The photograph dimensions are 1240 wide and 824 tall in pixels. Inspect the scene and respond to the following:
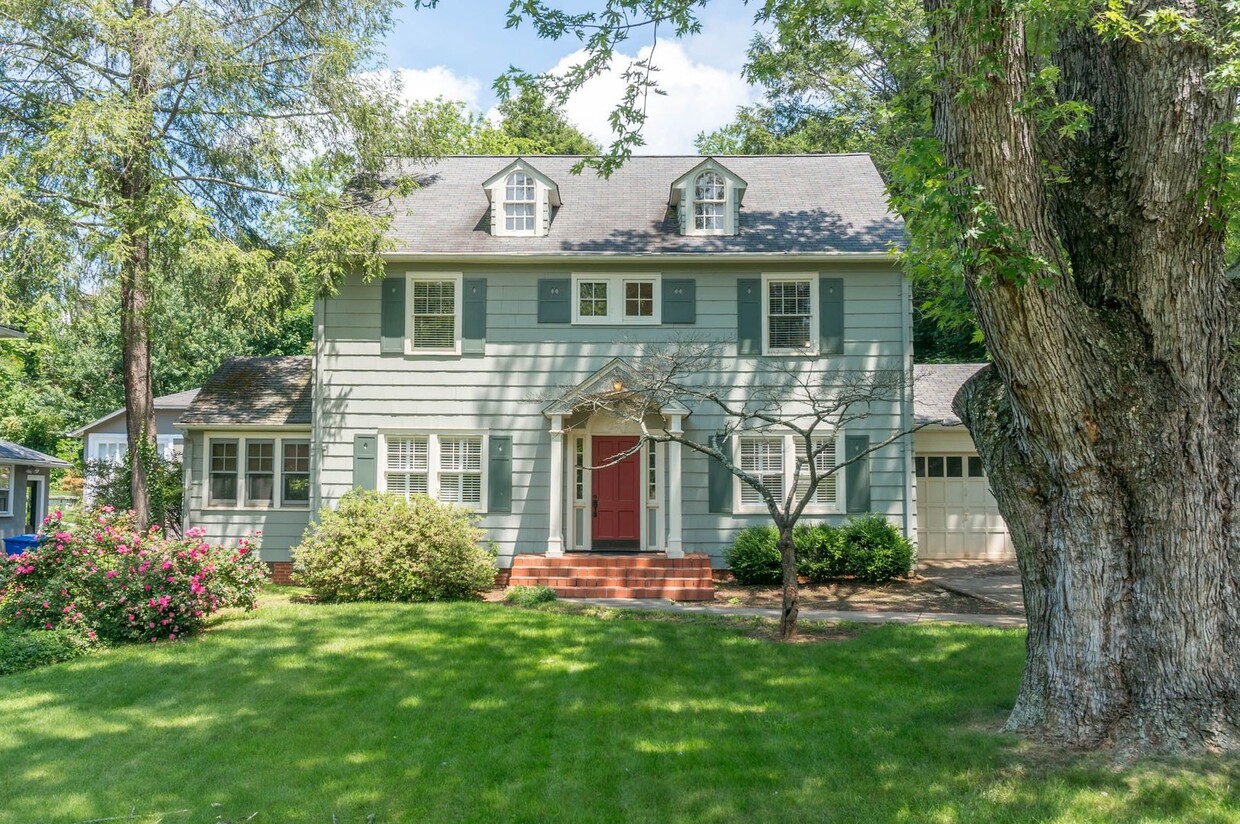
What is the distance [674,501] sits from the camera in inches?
505

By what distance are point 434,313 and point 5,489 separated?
1329 centimetres

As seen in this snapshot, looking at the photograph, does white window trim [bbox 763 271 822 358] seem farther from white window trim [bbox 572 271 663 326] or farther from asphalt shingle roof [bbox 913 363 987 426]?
asphalt shingle roof [bbox 913 363 987 426]

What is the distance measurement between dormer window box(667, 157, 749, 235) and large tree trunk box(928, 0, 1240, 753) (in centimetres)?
890

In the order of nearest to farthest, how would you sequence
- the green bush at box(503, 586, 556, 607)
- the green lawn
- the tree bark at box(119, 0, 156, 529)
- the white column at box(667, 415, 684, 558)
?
1. the green lawn
2. the green bush at box(503, 586, 556, 607)
3. the tree bark at box(119, 0, 156, 529)
4. the white column at box(667, 415, 684, 558)

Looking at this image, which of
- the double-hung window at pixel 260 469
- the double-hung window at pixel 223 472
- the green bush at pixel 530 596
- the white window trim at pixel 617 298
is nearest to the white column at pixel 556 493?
the green bush at pixel 530 596

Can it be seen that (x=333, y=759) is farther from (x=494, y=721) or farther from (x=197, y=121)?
(x=197, y=121)

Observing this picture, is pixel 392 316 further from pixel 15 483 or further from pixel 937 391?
pixel 15 483

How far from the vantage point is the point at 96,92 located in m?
12.2

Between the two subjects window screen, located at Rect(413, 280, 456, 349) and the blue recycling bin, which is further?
the blue recycling bin

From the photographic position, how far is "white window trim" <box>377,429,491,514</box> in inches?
531

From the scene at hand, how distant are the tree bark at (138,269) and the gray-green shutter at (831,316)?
34.5ft

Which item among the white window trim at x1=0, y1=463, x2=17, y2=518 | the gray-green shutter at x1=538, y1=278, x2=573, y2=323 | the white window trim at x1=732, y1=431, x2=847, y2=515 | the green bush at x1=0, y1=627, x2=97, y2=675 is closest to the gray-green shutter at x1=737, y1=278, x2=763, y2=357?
the white window trim at x1=732, y1=431, x2=847, y2=515

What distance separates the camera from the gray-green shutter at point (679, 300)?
13.6 metres

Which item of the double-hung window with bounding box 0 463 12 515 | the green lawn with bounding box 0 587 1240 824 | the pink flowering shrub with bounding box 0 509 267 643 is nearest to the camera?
the green lawn with bounding box 0 587 1240 824
